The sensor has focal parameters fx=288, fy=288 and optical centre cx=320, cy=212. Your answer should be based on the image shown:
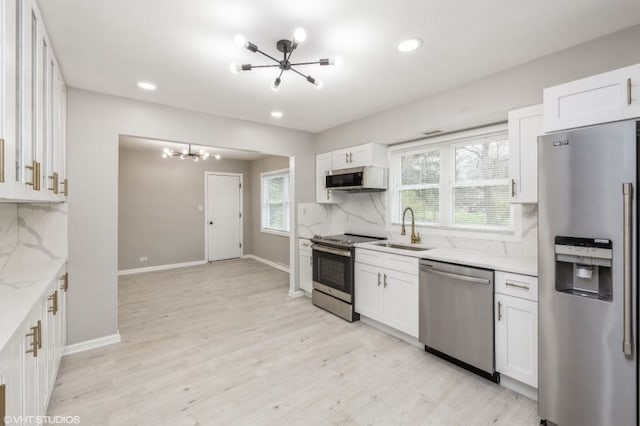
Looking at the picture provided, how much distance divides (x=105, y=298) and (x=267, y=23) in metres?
3.00

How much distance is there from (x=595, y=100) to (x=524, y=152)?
2.02 ft

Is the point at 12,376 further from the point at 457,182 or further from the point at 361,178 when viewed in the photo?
the point at 457,182

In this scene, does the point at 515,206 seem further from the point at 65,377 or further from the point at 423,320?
the point at 65,377

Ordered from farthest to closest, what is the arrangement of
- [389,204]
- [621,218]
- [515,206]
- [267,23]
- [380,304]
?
[389,204] < [380,304] < [515,206] < [267,23] < [621,218]

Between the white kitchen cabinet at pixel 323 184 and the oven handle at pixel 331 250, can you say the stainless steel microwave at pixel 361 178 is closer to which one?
the white kitchen cabinet at pixel 323 184

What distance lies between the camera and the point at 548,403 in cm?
182

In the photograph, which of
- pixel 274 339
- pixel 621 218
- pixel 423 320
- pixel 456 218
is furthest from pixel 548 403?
pixel 274 339

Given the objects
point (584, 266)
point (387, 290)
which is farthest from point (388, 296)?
point (584, 266)

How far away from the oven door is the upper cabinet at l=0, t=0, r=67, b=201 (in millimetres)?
2752

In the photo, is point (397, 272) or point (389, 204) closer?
point (397, 272)

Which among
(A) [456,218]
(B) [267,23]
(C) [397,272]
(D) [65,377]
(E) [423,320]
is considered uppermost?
(B) [267,23]

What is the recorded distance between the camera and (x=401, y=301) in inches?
118

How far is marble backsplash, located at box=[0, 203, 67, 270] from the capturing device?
2.31 meters

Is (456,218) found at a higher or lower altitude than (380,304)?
higher
